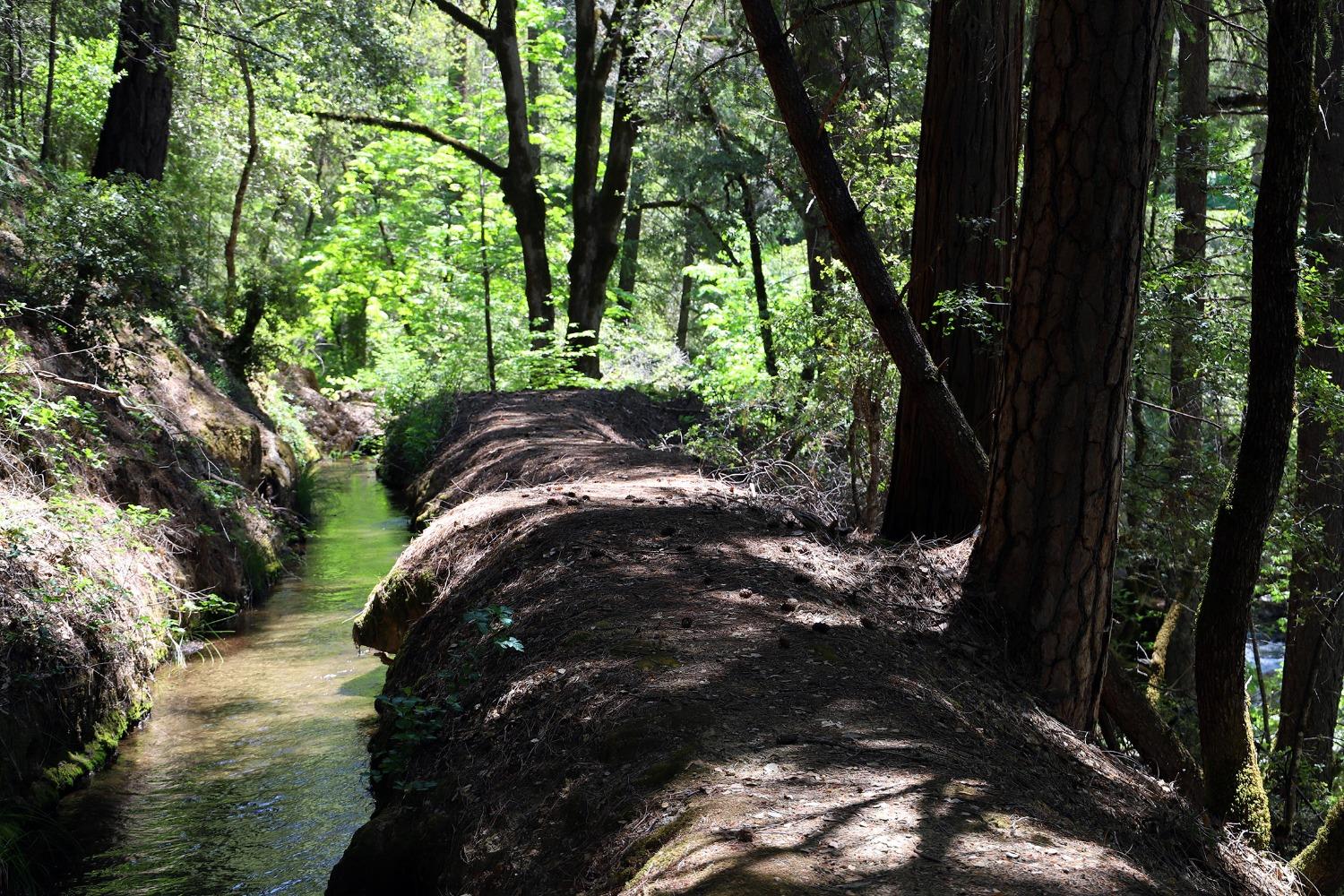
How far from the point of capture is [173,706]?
702 cm

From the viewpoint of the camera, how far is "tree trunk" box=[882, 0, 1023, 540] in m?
6.59

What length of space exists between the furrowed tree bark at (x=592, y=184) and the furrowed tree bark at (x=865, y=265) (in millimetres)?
13382

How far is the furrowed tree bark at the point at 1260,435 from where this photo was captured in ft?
14.5

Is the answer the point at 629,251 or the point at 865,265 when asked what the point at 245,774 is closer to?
the point at 865,265

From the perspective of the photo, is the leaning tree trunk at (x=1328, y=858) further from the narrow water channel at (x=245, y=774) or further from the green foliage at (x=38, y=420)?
the green foliage at (x=38, y=420)

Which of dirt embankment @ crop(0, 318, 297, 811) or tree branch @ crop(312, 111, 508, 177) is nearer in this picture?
dirt embankment @ crop(0, 318, 297, 811)

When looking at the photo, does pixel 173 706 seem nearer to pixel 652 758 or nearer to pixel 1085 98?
pixel 652 758

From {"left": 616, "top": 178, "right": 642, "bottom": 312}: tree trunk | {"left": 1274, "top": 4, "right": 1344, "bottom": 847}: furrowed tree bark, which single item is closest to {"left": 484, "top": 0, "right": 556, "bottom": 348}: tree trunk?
{"left": 616, "top": 178, "right": 642, "bottom": 312}: tree trunk

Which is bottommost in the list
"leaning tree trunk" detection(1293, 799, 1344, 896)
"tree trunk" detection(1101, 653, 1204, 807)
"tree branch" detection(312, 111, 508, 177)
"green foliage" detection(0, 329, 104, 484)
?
"leaning tree trunk" detection(1293, 799, 1344, 896)

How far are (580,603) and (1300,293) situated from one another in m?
4.13

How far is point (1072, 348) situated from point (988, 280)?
2.18 meters

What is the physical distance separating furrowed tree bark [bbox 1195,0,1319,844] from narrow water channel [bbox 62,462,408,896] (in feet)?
14.5

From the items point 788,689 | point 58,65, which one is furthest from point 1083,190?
point 58,65

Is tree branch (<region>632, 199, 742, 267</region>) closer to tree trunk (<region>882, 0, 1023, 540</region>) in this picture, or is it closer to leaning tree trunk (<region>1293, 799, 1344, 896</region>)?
tree trunk (<region>882, 0, 1023, 540</region>)
